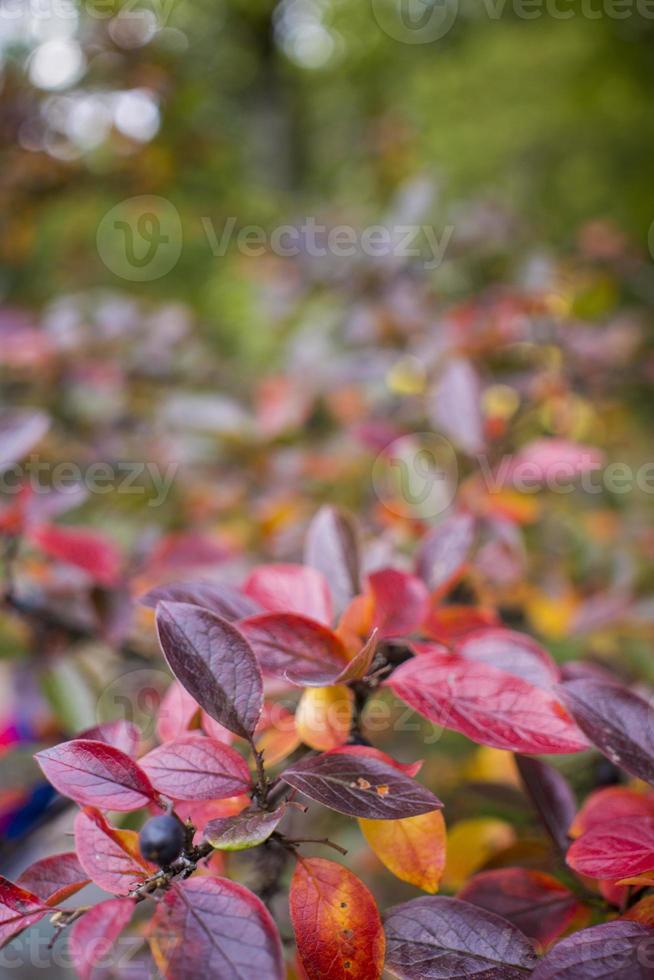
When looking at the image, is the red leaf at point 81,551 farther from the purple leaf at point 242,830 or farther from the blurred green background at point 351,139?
the blurred green background at point 351,139

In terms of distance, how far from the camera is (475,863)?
63 cm

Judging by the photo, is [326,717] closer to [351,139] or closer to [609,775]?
[609,775]

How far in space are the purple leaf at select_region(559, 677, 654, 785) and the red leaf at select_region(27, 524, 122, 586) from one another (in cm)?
40

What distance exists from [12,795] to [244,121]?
13.6 feet

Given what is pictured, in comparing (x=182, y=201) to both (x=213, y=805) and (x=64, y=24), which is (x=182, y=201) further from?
(x=213, y=805)

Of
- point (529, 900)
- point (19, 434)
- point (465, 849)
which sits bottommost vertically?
point (465, 849)

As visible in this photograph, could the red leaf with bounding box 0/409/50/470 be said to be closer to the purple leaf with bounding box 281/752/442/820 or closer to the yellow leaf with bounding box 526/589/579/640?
the purple leaf with bounding box 281/752/442/820

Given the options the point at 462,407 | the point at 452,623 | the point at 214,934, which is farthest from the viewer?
the point at 462,407

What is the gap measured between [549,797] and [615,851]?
93 mm

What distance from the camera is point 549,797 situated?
477 millimetres

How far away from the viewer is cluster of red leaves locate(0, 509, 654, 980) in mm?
344

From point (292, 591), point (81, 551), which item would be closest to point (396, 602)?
point (292, 591)

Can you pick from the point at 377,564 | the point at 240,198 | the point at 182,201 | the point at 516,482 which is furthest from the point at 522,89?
the point at 377,564

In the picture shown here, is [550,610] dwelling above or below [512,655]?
below
